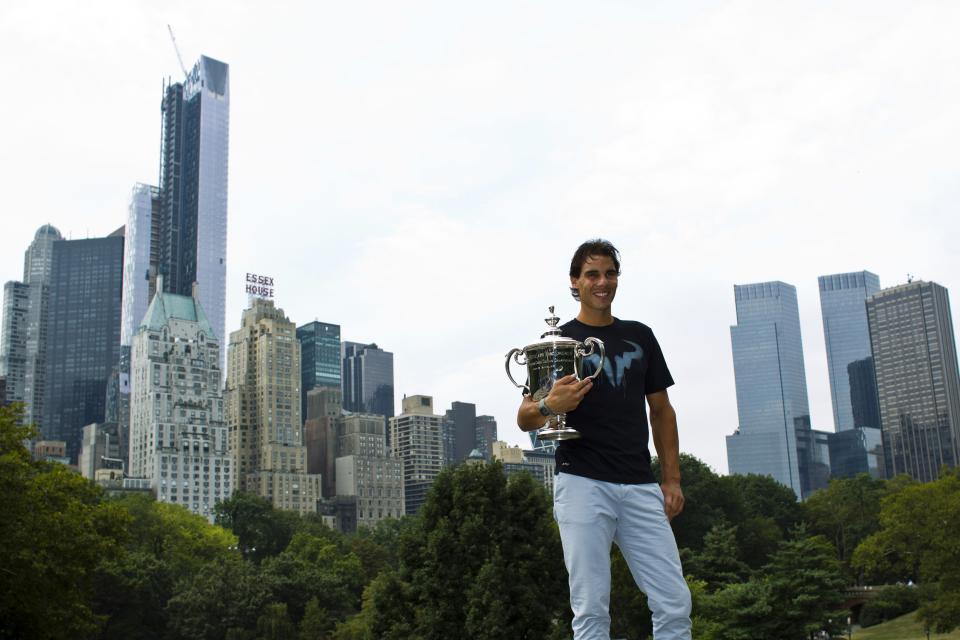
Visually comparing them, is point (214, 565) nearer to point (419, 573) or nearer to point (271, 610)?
point (271, 610)

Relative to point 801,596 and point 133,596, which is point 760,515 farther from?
point 133,596

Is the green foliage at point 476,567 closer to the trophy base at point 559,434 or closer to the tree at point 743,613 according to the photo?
the tree at point 743,613

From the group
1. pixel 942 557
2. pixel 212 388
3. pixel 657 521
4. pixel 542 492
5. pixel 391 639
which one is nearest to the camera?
pixel 657 521

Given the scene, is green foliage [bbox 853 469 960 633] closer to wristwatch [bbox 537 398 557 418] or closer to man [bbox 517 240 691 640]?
man [bbox 517 240 691 640]

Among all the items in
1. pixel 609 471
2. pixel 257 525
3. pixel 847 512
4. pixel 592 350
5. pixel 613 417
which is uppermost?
pixel 592 350

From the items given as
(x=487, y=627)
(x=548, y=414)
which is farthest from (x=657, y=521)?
(x=487, y=627)

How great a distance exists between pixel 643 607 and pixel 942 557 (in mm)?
20391

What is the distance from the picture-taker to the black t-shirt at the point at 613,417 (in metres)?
6.46

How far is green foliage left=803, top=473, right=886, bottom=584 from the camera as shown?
8588 cm

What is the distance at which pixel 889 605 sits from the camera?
226 feet

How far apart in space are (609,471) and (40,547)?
1015 inches

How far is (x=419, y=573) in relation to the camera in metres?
35.5

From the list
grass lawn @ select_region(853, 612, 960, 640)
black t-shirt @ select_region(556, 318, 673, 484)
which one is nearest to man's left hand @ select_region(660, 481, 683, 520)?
black t-shirt @ select_region(556, 318, 673, 484)

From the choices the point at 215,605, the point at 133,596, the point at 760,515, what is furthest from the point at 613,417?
the point at 760,515
